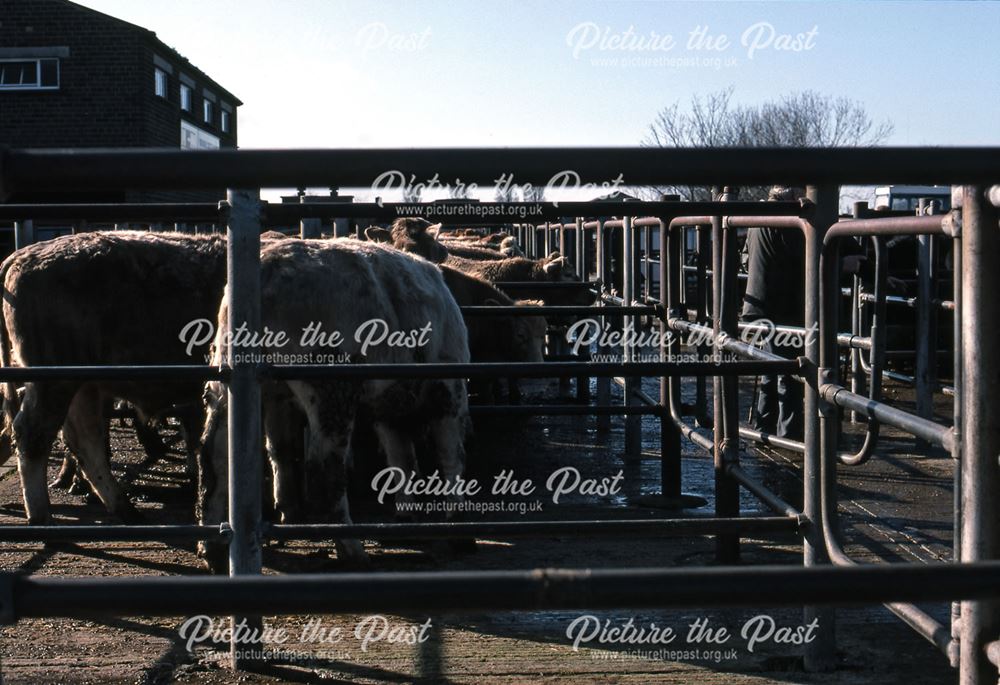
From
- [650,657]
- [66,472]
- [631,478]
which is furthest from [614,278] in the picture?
[650,657]

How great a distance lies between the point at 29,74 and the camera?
27.5 m

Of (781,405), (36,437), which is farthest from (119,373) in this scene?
(781,405)

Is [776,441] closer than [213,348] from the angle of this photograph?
Yes

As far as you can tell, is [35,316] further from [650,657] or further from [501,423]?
[501,423]

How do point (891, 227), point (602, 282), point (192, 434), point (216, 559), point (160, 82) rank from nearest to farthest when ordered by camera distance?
point (891, 227) → point (216, 559) → point (192, 434) → point (602, 282) → point (160, 82)

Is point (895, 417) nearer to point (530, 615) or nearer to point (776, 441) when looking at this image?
point (776, 441)

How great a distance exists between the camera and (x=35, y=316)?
6.14 meters

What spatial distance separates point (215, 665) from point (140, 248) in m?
3.43

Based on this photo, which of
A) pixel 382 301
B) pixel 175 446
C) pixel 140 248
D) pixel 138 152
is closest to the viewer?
pixel 138 152

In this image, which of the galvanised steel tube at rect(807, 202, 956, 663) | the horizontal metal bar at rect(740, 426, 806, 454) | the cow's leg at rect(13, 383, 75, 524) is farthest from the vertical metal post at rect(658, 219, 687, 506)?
the cow's leg at rect(13, 383, 75, 524)

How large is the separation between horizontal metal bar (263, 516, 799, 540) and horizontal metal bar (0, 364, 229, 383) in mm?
559

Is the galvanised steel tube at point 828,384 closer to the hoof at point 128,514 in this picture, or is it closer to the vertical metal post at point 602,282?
the hoof at point 128,514

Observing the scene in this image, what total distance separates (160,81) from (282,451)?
1016 inches

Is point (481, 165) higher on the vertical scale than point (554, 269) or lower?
lower
